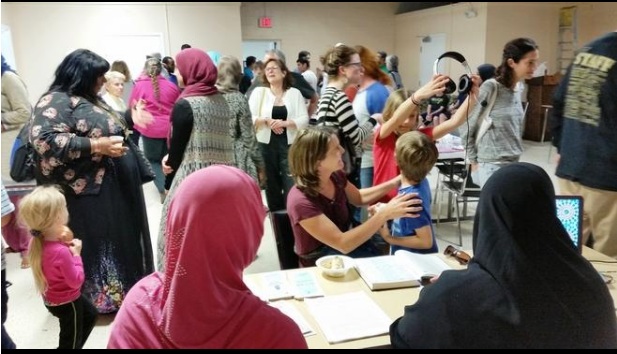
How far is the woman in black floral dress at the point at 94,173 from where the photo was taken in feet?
7.73

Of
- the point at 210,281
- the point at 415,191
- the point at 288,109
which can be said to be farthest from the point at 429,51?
the point at 210,281

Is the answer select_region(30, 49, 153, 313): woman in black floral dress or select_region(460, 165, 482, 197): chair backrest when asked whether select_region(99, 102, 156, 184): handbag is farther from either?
select_region(460, 165, 482, 197): chair backrest

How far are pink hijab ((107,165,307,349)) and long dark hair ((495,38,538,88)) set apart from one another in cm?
255

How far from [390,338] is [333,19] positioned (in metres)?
10.2

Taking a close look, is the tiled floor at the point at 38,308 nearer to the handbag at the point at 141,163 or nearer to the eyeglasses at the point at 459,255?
the handbag at the point at 141,163

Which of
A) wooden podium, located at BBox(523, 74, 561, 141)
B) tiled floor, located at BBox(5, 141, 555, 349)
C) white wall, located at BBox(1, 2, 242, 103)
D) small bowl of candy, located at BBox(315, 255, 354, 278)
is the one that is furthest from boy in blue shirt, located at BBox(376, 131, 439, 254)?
wooden podium, located at BBox(523, 74, 561, 141)

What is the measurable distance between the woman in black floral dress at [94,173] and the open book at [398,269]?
1.41 meters

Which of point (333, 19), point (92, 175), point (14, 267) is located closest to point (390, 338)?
point (92, 175)

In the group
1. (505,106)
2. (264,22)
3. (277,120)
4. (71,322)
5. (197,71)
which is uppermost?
(264,22)

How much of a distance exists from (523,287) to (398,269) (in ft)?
2.51

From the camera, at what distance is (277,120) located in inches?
145

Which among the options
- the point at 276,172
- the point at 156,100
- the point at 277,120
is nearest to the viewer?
the point at 277,120

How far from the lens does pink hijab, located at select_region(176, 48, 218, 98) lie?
261 cm

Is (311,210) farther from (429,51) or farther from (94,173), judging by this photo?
(429,51)
